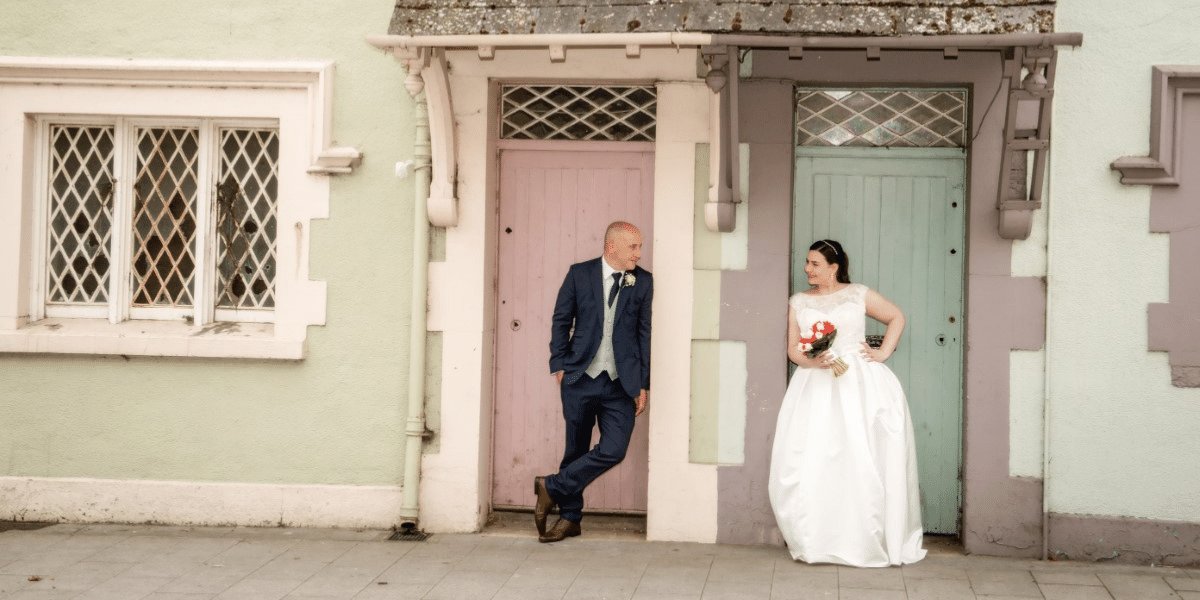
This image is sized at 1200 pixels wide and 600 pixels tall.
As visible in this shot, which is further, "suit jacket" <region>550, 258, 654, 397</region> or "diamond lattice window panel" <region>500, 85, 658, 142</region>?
"diamond lattice window panel" <region>500, 85, 658, 142</region>

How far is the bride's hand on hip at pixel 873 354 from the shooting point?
6.90 metres

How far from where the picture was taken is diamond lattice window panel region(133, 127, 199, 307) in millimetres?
7910

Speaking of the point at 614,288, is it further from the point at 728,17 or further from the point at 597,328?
the point at 728,17

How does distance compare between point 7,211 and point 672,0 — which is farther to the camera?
point 7,211

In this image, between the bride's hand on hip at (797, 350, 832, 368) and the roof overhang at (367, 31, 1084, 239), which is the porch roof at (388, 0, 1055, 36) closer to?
the roof overhang at (367, 31, 1084, 239)

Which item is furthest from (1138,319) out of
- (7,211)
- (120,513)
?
(7,211)

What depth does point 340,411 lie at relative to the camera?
7.63 meters

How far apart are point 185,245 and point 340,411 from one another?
1.51 meters

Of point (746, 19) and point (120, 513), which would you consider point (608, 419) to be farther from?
point (120, 513)

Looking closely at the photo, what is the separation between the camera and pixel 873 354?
22.8ft

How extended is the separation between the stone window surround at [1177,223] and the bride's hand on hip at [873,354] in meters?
1.52

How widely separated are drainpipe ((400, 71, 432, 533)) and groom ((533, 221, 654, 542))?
854mm

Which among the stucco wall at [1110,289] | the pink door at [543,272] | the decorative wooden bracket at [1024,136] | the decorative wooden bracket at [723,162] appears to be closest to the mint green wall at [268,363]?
the pink door at [543,272]

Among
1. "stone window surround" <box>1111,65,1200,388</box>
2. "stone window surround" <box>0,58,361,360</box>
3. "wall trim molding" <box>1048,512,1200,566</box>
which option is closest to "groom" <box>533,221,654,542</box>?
"stone window surround" <box>0,58,361,360</box>
